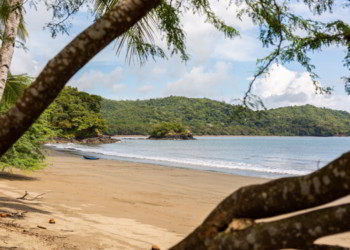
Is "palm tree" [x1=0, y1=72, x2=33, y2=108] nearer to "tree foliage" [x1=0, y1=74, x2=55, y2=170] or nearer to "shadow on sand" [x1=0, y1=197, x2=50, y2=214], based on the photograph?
"shadow on sand" [x1=0, y1=197, x2=50, y2=214]

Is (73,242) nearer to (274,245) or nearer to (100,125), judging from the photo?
(274,245)

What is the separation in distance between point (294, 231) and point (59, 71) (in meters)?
1.96

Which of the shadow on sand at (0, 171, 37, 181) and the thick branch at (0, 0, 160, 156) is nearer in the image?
the thick branch at (0, 0, 160, 156)

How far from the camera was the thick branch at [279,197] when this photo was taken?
1.94 m

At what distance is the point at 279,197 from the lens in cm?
212

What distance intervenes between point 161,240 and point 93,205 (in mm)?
3832

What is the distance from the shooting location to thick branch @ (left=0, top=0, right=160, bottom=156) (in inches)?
111

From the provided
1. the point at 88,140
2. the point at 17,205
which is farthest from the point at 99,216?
the point at 88,140

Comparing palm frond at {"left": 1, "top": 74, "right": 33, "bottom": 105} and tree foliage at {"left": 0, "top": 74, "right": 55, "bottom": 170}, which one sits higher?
palm frond at {"left": 1, "top": 74, "right": 33, "bottom": 105}

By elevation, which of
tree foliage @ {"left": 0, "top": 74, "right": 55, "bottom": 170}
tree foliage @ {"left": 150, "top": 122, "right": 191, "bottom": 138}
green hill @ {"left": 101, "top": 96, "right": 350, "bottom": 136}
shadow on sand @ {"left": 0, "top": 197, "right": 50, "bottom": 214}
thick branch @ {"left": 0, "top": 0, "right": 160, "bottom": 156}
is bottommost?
shadow on sand @ {"left": 0, "top": 197, "right": 50, "bottom": 214}

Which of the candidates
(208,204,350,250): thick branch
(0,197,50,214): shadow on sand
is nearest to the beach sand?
(0,197,50,214): shadow on sand

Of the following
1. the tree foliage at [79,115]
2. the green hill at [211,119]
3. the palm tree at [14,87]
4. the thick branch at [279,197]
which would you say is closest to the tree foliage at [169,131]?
the green hill at [211,119]

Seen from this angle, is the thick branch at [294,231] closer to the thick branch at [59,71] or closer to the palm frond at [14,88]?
the thick branch at [59,71]

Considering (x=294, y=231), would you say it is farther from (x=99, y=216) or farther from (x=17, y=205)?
(x=17, y=205)
